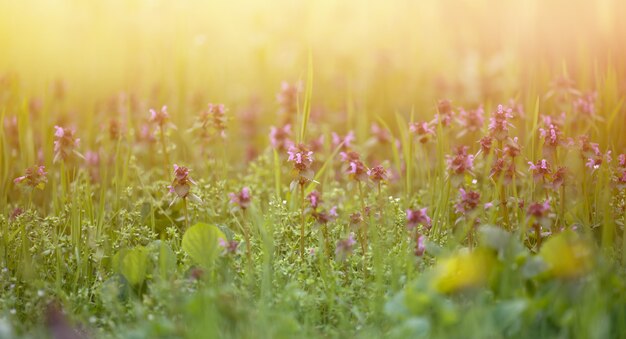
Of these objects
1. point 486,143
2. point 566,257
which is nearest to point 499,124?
point 486,143

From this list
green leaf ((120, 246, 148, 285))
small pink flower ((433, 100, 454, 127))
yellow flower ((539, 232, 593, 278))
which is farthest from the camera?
small pink flower ((433, 100, 454, 127))

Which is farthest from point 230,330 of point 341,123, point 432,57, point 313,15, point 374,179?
point 313,15

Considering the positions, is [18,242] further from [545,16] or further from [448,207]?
[545,16]

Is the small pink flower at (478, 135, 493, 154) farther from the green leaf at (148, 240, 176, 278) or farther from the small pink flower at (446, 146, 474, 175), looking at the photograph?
the green leaf at (148, 240, 176, 278)

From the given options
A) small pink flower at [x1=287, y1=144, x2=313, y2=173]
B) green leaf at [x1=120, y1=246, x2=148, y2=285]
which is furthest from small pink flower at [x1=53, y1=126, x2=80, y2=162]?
small pink flower at [x1=287, y1=144, x2=313, y2=173]

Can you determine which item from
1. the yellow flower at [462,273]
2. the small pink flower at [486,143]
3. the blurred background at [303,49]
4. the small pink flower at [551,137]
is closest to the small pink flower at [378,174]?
the small pink flower at [486,143]

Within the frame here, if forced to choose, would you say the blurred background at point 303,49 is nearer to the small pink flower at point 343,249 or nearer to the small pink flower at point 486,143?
the small pink flower at point 486,143

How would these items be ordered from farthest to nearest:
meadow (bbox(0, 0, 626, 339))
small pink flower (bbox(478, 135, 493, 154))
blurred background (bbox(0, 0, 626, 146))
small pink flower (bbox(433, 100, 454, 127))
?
1. blurred background (bbox(0, 0, 626, 146))
2. small pink flower (bbox(433, 100, 454, 127))
3. small pink flower (bbox(478, 135, 493, 154))
4. meadow (bbox(0, 0, 626, 339))
